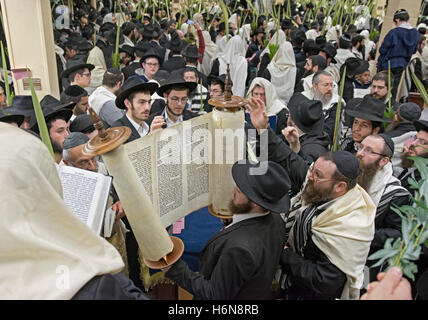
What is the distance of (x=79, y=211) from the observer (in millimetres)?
1644

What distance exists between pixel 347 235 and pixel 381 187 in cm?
76

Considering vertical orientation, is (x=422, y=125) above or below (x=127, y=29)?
below

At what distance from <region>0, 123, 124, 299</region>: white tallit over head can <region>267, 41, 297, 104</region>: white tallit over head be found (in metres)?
5.52

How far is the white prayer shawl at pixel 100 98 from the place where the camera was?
167 inches

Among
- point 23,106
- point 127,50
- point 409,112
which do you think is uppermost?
point 127,50

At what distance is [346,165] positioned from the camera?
2152mm

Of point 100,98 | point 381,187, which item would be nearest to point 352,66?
point 381,187

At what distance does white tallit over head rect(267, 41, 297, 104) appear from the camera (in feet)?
20.4

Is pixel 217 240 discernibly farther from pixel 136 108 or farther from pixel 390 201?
pixel 136 108

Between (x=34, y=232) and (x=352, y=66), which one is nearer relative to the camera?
(x=34, y=232)

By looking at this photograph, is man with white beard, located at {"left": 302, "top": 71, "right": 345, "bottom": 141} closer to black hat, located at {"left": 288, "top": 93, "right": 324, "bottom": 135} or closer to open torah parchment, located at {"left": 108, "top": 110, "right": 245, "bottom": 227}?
black hat, located at {"left": 288, "top": 93, "right": 324, "bottom": 135}

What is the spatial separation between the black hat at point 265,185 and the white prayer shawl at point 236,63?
476cm

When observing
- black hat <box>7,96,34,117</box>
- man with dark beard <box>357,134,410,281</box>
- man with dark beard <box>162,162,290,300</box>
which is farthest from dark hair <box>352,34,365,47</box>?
man with dark beard <box>162,162,290,300</box>

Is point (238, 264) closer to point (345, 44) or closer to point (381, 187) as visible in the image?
point (381, 187)
